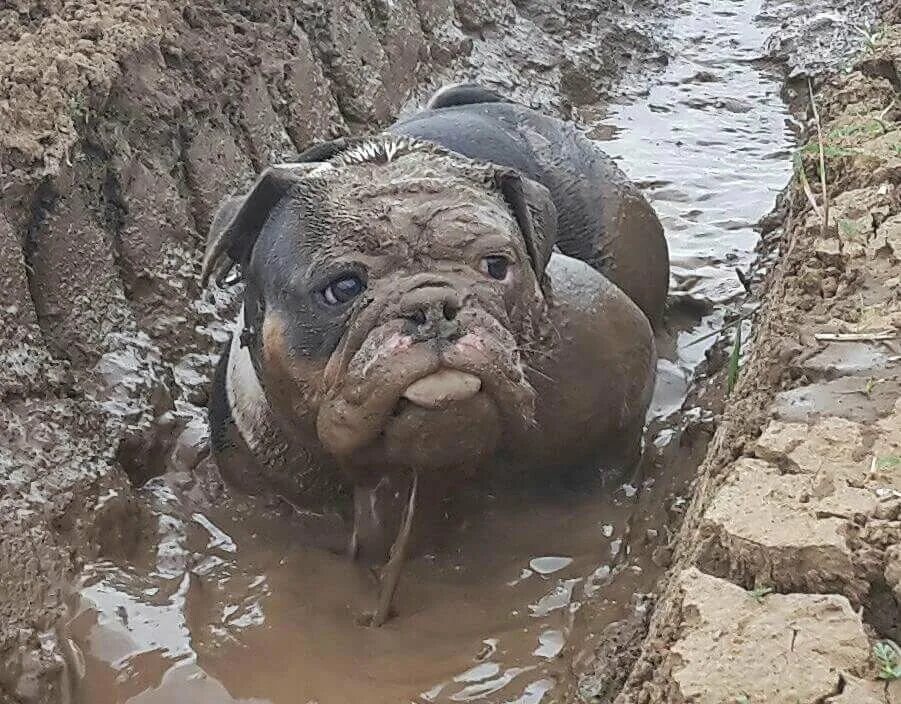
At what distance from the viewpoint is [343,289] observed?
362 cm

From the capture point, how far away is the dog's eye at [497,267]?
3.64 m

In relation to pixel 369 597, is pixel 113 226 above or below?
above

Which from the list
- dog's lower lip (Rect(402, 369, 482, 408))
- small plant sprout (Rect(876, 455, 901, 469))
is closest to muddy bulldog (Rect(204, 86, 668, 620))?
dog's lower lip (Rect(402, 369, 482, 408))

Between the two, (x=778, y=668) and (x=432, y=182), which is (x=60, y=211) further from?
(x=778, y=668)

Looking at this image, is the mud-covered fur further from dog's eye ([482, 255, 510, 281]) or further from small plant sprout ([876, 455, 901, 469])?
small plant sprout ([876, 455, 901, 469])

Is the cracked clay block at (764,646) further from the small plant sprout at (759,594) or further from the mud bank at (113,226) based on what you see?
the mud bank at (113,226)

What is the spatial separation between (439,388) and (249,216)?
101cm

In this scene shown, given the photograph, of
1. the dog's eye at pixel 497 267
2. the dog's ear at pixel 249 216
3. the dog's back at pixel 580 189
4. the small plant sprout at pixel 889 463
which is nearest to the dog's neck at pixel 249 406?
the dog's ear at pixel 249 216

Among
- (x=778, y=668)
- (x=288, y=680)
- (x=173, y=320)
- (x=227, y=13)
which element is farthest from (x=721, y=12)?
(x=778, y=668)

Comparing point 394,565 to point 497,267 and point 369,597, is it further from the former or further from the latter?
point 497,267

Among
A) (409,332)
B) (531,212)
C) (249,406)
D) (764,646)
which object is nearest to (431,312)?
(409,332)

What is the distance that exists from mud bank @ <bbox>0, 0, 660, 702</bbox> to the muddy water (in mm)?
151

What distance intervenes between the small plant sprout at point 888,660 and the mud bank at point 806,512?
10 mm

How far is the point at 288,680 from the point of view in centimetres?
351
